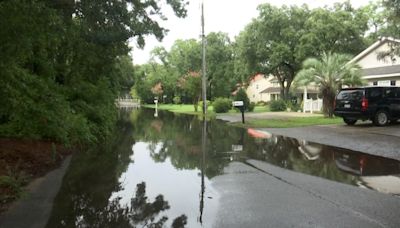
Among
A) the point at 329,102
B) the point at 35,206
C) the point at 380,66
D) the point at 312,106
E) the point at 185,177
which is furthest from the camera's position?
the point at 312,106

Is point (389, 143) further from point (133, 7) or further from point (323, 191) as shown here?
point (133, 7)

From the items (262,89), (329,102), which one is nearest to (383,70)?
(329,102)

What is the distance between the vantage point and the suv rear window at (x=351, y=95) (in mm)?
18820

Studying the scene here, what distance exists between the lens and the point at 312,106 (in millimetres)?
35125

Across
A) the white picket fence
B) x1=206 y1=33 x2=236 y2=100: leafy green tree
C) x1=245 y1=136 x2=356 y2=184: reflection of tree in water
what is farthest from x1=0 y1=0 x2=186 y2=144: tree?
x1=206 y1=33 x2=236 y2=100: leafy green tree

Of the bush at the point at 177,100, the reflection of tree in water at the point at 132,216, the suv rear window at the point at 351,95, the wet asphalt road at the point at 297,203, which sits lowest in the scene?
the reflection of tree in water at the point at 132,216

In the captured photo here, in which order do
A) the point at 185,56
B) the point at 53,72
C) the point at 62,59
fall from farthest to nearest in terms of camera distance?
the point at 185,56, the point at 62,59, the point at 53,72

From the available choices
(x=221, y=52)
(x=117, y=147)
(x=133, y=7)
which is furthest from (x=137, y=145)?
(x=221, y=52)

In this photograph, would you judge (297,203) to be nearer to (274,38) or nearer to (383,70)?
(383,70)

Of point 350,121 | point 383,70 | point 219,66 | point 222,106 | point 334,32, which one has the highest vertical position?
point 334,32

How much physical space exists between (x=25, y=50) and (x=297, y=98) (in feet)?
157

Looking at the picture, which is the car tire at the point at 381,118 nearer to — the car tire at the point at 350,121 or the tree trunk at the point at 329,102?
the car tire at the point at 350,121

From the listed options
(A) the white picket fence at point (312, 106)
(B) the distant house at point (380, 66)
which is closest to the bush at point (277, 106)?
(A) the white picket fence at point (312, 106)

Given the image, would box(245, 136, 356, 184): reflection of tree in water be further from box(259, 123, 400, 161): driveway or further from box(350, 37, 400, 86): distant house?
box(350, 37, 400, 86): distant house
